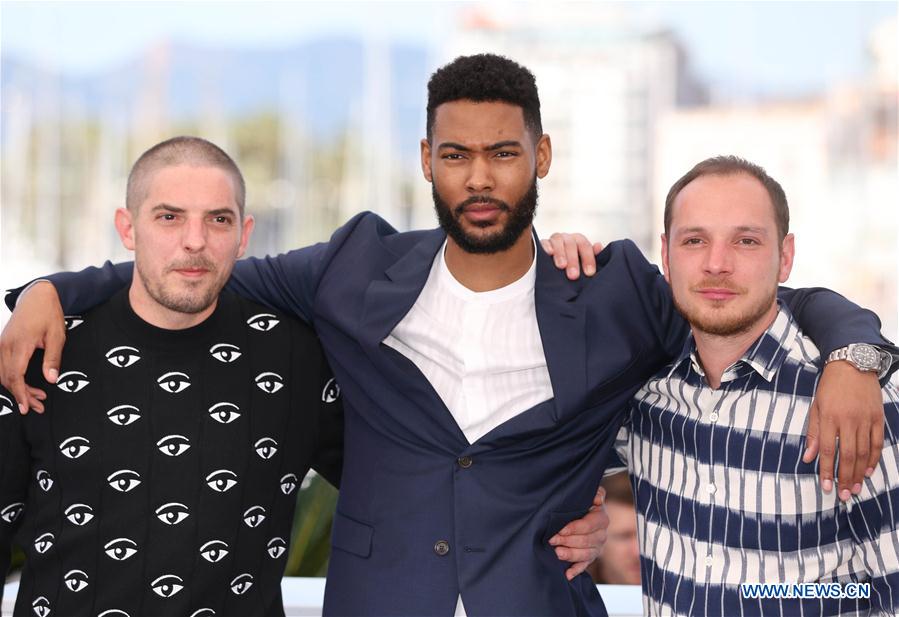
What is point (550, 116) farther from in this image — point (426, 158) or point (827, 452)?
point (827, 452)

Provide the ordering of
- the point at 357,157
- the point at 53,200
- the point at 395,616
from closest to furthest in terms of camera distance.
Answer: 1. the point at 395,616
2. the point at 53,200
3. the point at 357,157

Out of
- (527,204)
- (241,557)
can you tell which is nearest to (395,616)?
(241,557)

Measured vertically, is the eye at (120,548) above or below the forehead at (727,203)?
below

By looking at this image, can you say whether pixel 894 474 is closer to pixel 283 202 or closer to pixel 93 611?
pixel 93 611

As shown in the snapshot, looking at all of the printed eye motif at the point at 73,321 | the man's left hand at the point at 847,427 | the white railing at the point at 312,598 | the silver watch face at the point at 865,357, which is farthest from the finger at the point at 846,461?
the printed eye motif at the point at 73,321

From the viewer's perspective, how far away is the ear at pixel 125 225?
7.96 ft

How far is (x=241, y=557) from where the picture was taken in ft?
7.62

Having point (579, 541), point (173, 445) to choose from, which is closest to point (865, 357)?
point (579, 541)

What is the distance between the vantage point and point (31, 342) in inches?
90.0

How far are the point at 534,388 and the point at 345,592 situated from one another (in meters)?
0.66

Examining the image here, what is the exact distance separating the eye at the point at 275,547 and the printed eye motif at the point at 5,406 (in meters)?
0.66

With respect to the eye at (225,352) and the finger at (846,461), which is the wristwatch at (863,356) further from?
the eye at (225,352)

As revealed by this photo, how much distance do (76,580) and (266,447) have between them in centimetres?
50

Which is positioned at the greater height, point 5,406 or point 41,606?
point 5,406
